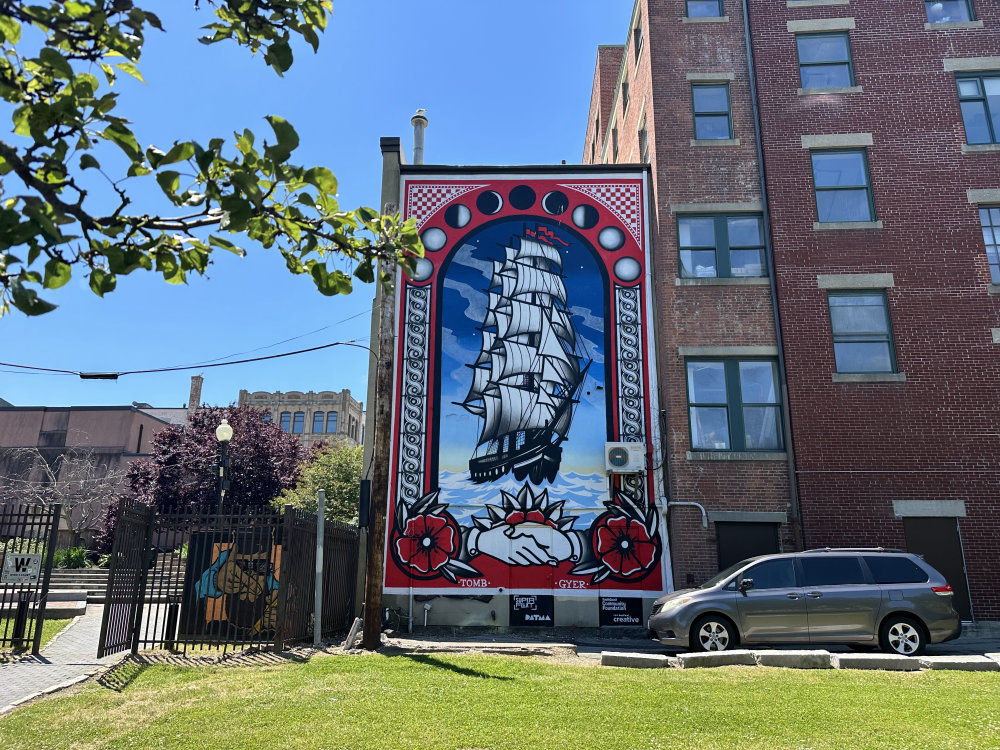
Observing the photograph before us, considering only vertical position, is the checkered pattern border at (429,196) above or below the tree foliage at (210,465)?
above

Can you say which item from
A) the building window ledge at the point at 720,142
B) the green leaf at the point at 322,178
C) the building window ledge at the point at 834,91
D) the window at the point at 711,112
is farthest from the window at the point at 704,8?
the green leaf at the point at 322,178

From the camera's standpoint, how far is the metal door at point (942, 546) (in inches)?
608

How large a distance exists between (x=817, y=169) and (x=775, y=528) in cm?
870

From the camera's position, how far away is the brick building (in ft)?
52.6

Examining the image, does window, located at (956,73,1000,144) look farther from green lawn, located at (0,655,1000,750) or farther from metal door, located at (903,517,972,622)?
green lawn, located at (0,655,1000,750)

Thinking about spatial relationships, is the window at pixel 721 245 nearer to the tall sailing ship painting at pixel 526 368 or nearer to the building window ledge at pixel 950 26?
the tall sailing ship painting at pixel 526 368

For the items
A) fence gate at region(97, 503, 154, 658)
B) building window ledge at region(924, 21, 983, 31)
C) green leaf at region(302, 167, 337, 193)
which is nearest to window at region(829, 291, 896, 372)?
building window ledge at region(924, 21, 983, 31)

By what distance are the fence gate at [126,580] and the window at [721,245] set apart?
41.4ft

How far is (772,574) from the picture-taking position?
12500 mm

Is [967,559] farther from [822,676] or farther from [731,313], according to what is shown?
[822,676]

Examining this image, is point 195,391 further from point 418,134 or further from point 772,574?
point 772,574

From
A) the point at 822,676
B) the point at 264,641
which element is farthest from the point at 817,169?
the point at 264,641

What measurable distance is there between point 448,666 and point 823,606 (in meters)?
6.22

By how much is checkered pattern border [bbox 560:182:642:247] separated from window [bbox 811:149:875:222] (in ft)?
13.9
